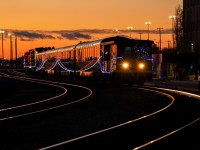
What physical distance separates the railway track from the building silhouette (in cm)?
8042

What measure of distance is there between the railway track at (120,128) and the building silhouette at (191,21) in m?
80.4

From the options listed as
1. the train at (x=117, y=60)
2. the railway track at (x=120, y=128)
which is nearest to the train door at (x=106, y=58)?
the train at (x=117, y=60)

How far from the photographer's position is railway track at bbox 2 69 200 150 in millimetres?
9852

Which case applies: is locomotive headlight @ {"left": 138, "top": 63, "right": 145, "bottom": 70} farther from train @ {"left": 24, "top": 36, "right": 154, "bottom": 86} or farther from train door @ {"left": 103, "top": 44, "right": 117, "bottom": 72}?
train door @ {"left": 103, "top": 44, "right": 117, "bottom": 72}

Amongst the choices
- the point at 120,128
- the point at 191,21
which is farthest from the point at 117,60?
the point at 191,21

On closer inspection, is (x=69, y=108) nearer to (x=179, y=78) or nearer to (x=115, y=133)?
(x=115, y=133)

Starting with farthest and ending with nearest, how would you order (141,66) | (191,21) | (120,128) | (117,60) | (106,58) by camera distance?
(191,21)
(106,58)
(141,66)
(117,60)
(120,128)

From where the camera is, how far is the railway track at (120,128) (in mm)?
9852

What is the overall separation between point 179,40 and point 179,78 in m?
46.3

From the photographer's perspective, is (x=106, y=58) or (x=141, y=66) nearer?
(x=141, y=66)

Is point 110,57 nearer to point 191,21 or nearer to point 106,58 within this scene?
point 106,58

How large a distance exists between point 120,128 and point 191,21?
305ft

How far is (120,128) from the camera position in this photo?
12.2 m

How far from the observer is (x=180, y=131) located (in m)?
11.2
